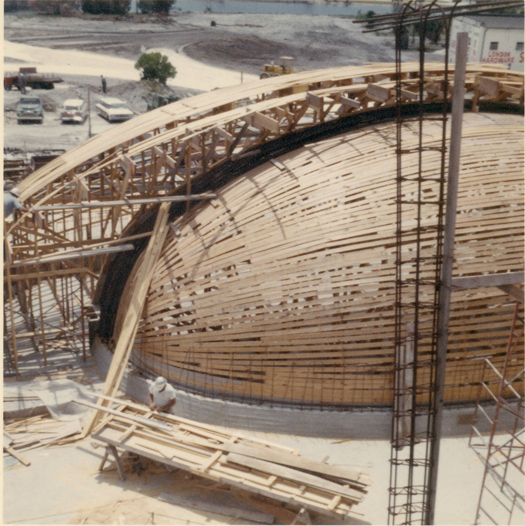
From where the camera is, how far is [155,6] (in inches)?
3184

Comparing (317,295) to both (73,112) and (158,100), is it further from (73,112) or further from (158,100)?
(158,100)

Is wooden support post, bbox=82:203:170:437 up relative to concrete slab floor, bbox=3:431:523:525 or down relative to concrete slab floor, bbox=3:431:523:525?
up

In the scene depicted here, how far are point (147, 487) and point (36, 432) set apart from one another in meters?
3.29

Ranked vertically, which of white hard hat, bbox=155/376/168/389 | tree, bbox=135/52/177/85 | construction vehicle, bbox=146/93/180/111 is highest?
tree, bbox=135/52/177/85

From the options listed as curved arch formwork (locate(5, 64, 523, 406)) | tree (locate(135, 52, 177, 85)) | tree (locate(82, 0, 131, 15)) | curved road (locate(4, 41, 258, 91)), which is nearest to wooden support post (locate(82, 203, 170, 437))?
curved arch formwork (locate(5, 64, 523, 406))

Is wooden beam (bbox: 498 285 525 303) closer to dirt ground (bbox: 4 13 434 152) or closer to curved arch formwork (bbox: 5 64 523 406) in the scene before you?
curved arch formwork (bbox: 5 64 523 406)

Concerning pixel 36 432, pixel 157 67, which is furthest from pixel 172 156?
pixel 157 67

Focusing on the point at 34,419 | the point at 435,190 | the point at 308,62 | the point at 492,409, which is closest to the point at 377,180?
the point at 435,190

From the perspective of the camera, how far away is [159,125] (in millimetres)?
19641

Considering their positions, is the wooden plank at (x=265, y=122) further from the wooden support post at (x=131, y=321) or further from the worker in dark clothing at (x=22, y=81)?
the worker in dark clothing at (x=22, y=81)

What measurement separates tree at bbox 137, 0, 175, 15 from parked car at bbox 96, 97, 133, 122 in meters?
33.0

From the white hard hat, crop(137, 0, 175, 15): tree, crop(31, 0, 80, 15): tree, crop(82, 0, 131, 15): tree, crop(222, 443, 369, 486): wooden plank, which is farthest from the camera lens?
crop(137, 0, 175, 15): tree

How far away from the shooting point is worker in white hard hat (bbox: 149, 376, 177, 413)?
15.5 meters

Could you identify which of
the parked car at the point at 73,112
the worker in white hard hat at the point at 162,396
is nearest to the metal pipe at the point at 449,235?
the worker in white hard hat at the point at 162,396
